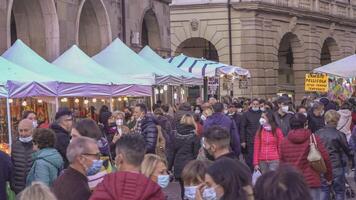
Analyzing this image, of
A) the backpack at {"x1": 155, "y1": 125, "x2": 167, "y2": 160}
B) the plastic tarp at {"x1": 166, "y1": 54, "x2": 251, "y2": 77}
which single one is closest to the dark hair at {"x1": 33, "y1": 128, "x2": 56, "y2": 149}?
the backpack at {"x1": 155, "y1": 125, "x2": 167, "y2": 160}

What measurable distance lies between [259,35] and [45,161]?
3199 centimetres

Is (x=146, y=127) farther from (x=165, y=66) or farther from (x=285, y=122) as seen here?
(x=165, y=66)

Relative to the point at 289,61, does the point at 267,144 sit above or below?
below

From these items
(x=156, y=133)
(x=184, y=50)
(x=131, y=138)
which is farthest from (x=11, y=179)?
(x=184, y=50)

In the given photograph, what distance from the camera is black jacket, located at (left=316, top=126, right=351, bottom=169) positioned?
10.9 m

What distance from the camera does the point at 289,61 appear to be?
45.9 m

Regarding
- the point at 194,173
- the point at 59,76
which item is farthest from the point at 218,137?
the point at 59,76

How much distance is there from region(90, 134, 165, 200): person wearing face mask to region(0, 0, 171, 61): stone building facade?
12.1 metres

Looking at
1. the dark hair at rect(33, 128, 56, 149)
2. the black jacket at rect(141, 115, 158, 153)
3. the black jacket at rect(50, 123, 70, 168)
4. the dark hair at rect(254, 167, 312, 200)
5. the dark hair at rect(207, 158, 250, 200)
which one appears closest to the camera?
the dark hair at rect(254, 167, 312, 200)

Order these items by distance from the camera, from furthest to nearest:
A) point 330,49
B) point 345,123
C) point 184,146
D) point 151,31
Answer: point 330,49, point 151,31, point 345,123, point 184,146

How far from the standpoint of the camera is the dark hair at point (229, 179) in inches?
185

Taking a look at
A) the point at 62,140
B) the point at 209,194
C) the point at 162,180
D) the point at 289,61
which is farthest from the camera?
the point at 289,61

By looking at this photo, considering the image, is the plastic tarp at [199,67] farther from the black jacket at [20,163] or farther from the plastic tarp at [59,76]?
the black jacket at [20,163]

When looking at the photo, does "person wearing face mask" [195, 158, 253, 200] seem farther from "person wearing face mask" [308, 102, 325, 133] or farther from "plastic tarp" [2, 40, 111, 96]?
"person wearing face mask" [308, 102, 325, 133]
